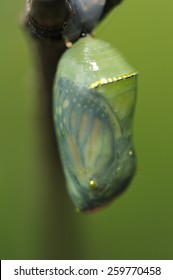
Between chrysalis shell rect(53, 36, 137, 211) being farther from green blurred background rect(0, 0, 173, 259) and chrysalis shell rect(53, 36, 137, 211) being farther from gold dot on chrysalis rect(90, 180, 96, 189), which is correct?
green blurred background rect(0, 0, 173, 259)

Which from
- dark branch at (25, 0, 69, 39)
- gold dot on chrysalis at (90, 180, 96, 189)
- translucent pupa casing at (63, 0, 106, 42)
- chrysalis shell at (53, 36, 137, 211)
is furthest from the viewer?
gold dot on chrysalis at (90, 180, 96, 189)

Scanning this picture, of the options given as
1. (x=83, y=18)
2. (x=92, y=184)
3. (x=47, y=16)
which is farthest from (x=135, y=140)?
(x=47, y=16)

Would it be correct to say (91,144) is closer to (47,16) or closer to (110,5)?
(110,5)

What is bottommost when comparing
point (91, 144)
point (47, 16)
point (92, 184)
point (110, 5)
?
point (92, 184)

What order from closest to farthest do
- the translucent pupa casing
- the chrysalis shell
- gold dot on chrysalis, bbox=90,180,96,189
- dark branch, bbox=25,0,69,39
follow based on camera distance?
dark branch, bbox=25,0,69,39 < the translucent pupa casing < the chrysalis shell < gold dot on chrysalis, bbox=90,180,96,189

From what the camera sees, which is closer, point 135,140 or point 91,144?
point 91,144

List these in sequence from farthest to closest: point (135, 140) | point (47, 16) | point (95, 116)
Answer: point (135, 140), point (95, 116), point (47, 16)

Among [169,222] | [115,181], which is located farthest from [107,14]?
[169,222]

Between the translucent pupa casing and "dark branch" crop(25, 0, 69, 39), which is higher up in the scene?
the translucent pupa casing

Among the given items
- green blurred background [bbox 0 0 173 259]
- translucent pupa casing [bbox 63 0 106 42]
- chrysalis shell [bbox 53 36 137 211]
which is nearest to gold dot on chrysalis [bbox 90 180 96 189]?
chrysalis shell [bbox 53 36 137 211]
